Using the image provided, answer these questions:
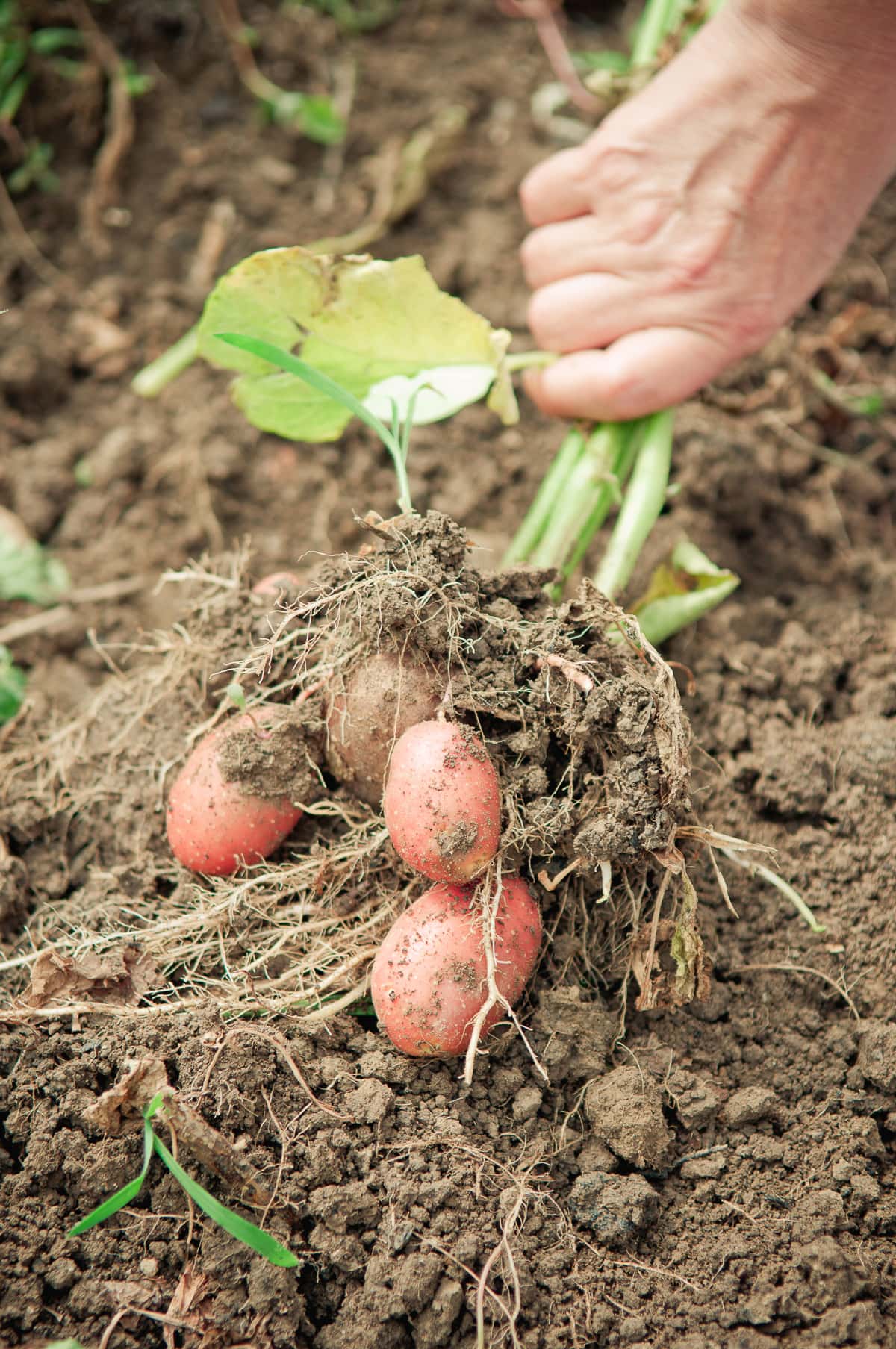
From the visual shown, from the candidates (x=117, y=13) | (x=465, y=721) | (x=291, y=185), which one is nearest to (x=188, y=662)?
(x=465, y=721)

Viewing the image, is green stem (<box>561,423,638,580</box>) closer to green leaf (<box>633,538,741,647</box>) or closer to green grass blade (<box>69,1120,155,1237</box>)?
green leaf (<box>633,538,741,647</box>)

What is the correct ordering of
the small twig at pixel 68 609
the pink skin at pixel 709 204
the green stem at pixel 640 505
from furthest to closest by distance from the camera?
the small twig at pixel 68 609
the green stem at pixel 640 505
the pink skin at pixel 709 204

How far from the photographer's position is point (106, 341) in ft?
8.37

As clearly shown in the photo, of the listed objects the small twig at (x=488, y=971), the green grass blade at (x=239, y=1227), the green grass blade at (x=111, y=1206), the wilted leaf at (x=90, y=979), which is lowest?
the wilted leaf at (x=90, y=979)

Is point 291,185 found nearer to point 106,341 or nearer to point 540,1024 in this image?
point 106,341

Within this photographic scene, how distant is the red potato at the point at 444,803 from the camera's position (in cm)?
134

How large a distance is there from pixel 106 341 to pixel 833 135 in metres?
1.77

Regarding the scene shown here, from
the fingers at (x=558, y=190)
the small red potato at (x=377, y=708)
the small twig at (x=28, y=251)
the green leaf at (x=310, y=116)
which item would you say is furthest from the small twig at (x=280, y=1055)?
the green leaf at (x=310, y=116)

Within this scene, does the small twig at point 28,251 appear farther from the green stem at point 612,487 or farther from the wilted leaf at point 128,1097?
the wilted leaf at point 128,1097

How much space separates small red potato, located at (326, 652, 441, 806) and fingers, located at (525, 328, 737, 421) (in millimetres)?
676

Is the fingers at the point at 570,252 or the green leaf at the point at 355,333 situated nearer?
the green leaf at the point at 355,333

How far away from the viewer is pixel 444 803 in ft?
4.38

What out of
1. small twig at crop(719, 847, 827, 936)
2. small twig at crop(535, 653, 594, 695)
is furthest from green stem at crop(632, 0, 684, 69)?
small twig at crop(719, 847, 827, 936)

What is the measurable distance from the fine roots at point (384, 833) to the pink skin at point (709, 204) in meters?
0.57
